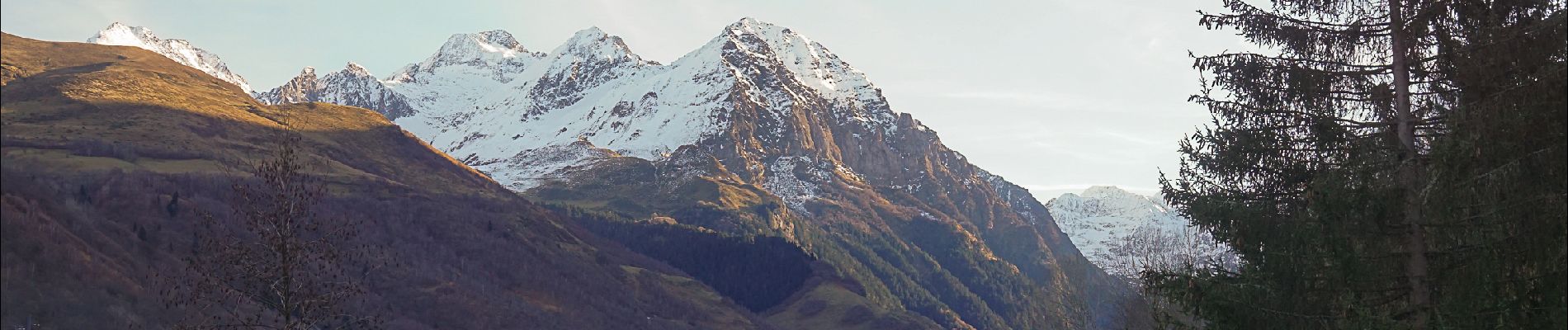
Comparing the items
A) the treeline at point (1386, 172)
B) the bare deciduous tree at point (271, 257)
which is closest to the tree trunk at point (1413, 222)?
the treeline at point (1386, 172)

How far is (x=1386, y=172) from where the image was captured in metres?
24.2

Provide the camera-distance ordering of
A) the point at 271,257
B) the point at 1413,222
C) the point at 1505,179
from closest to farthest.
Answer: the point at 1505,179 → the point at 1413,222 → the point at 271,257

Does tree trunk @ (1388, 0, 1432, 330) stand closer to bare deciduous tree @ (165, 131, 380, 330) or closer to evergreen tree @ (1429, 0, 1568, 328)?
evergreen tree @ (1429, 0, 1568, 328)

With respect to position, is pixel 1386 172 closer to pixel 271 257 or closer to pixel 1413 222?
pixel 1413 222

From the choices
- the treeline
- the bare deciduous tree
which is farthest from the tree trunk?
the bare deciduous tree

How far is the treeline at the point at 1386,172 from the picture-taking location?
20.8 metres

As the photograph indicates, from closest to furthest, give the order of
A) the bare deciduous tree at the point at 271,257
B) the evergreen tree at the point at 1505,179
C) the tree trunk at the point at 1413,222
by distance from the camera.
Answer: the evergreen tree at the point at 1505,179
the tree trunk at the point at 1413,222
the bare deciduous tree at the point at 271,257

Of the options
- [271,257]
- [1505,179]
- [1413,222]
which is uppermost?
[1505,179]

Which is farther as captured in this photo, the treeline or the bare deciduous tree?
the bare deciduous tree

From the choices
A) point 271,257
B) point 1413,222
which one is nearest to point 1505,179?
point 1413,222

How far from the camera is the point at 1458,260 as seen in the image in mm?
22984

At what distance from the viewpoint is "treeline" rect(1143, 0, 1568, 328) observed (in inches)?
818

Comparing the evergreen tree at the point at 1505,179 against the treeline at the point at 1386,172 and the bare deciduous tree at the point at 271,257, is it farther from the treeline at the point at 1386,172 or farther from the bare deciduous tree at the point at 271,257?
the bare deciduous tree at the point at 271,257

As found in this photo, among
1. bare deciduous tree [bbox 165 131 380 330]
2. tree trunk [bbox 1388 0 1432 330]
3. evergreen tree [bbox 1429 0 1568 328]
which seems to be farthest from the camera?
bare deciduous tree [bbox 165 131 380 330]
